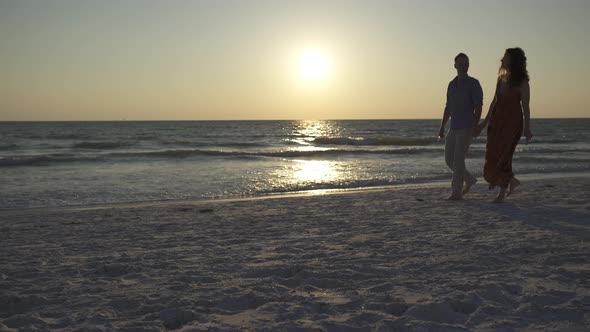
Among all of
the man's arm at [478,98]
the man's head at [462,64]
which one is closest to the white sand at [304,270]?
the man's arm at [478,98]

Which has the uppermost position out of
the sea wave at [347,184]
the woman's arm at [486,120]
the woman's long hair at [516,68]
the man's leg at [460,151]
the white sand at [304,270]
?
the woman's long hair at [516,68]

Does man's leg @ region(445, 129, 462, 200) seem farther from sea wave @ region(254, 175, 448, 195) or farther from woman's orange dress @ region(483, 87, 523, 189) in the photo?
sea wave @ region(254, 175, 448, 195)

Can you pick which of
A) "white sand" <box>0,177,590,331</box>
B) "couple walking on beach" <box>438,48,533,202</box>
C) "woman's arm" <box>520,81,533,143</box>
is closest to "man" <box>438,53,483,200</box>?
"couple walking on beach" <box>438,48,533,202</box>

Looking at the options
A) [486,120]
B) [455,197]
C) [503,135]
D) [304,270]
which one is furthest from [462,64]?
[304,270]

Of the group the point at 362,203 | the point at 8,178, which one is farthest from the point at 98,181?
the point at 362,203

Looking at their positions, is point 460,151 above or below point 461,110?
below

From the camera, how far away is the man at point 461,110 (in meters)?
6.35

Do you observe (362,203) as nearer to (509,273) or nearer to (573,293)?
(509,273)

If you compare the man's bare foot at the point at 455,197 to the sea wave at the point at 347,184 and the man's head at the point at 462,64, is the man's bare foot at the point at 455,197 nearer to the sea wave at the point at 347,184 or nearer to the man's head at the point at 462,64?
the man's head at the point at 462,64

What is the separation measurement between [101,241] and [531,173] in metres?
11.1

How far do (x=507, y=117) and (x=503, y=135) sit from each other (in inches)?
8.7

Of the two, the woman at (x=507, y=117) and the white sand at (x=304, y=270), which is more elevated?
the woman at (x=507, y=117)

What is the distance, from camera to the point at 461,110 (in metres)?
6.46

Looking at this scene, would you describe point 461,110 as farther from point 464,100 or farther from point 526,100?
point 526,100
